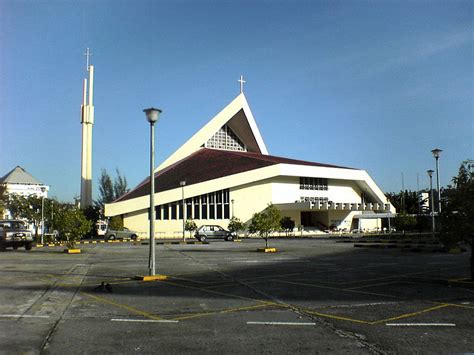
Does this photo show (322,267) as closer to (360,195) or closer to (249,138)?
(360,195)

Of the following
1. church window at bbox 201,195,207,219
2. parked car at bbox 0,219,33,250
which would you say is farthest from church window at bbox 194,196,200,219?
parked car at bbox 0,219,33,250

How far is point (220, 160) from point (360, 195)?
71.1 ft

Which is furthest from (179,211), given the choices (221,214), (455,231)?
(455,231)

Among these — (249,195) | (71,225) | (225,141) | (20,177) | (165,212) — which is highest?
(225,141)

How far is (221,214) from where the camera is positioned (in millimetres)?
59781

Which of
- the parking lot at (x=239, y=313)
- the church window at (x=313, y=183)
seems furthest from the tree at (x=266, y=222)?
the church window at (x=313, y=183)

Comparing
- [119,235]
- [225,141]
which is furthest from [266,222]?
[225,141]

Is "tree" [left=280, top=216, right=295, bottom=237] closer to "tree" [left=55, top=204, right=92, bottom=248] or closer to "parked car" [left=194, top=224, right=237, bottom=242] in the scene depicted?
"parked car" [left=194, top=224, right=237, bottom=242]

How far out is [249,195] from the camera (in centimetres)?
6047

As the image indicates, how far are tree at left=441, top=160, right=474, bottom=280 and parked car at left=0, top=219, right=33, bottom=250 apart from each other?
24038 millimetres

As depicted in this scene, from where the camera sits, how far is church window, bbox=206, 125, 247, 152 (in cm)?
7838

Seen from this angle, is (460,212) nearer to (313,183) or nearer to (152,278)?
(152,278)

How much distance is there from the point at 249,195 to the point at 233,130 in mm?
23920

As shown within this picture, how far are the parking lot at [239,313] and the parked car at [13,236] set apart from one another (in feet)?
46.2
